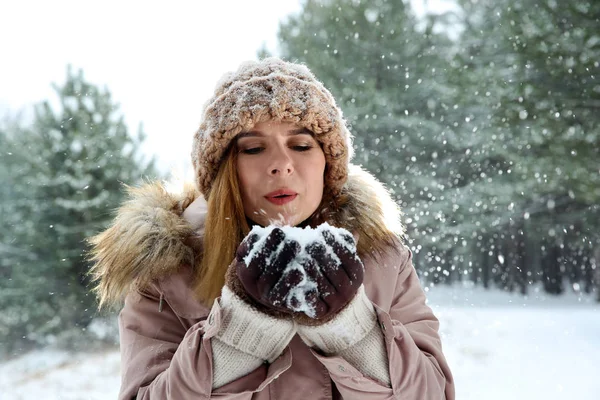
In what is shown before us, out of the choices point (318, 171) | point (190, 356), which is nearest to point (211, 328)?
point (190, 356)

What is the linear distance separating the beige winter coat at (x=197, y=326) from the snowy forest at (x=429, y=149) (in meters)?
5.97

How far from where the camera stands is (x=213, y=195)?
46.3 inches

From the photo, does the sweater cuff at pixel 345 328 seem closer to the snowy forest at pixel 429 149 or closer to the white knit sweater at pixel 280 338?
the white knit sweater at pixel 280 338

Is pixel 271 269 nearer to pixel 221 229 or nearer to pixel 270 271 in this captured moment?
pixel 270 271

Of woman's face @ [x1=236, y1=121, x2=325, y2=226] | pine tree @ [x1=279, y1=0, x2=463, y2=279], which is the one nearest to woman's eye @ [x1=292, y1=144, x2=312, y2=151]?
woman's face @ [x1=236, y1=121, x2=325, y2=226]

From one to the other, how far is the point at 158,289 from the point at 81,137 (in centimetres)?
726

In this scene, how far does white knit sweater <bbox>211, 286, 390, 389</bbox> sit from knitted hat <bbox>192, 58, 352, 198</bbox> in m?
0.40

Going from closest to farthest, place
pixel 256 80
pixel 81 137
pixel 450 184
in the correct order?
pixel 256 80, pixel 81 137, pixel 450 184

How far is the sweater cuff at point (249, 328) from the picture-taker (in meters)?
0.87

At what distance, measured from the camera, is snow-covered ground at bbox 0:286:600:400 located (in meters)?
6.18

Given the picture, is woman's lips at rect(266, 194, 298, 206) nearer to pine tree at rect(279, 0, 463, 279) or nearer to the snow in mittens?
the snow in mittens

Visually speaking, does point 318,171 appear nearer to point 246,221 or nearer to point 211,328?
point 246,221

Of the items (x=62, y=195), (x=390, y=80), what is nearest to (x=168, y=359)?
(x=62, y=195)

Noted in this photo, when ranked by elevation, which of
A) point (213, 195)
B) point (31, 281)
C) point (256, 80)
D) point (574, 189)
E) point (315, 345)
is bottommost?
point (31, 281)
